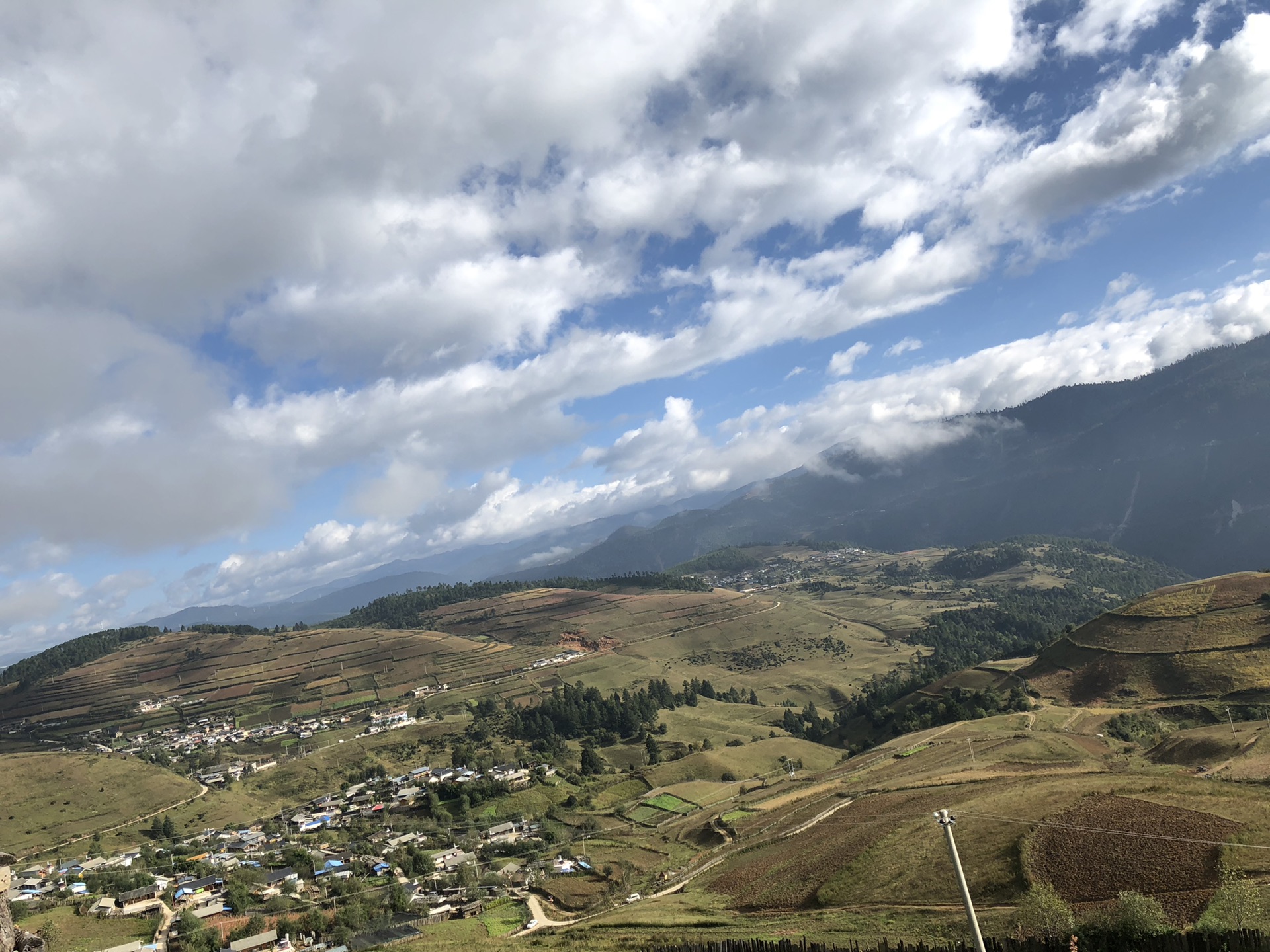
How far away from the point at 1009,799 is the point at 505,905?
1884 inches

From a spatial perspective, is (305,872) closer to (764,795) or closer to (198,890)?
(198,890)

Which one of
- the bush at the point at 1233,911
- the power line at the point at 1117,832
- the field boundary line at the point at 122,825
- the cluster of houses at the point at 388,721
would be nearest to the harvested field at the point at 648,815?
Result: the power line at the point at 1117,832

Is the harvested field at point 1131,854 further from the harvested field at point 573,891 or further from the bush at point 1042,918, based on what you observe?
the harvested field at point 573,891

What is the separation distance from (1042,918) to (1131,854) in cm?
1305

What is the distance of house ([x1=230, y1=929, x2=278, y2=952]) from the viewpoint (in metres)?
58.7

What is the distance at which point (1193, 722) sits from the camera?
307 ft

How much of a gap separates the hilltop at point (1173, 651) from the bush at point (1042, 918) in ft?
309

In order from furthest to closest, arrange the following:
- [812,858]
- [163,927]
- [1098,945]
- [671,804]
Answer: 1. [671,804]
2. [163,927]
3. [812,858]
4. [1098,945]

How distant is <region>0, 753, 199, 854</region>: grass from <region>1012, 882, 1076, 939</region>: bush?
141m

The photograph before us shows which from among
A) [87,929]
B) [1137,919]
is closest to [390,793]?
[87,929]

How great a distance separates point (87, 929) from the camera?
6278 cm

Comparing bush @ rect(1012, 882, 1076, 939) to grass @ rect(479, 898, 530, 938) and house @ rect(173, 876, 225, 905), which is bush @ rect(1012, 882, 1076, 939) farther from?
house @ rect(173, 876, 225, 905)

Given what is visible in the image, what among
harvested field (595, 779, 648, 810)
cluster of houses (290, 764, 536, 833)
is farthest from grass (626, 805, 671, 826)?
cluster of houses (290, 764, 536, 833)

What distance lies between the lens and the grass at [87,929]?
58875 millimetres
